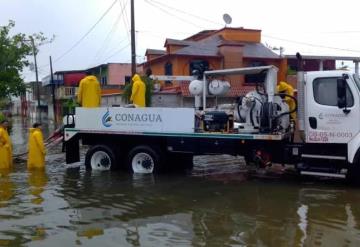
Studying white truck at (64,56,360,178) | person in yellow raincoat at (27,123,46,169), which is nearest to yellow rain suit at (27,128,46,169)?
person in yellow raincoat at (27,123,46,169)

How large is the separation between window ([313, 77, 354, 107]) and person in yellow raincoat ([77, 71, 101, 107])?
610 centimetres

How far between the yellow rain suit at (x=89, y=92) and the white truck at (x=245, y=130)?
64cm

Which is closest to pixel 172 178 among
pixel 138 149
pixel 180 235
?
pixel 138 149

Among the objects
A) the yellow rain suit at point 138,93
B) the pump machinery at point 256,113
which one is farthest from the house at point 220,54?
the pump machinery at point 256,113

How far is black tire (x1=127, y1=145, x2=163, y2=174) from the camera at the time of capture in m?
13.2

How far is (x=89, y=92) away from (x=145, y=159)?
2576mm

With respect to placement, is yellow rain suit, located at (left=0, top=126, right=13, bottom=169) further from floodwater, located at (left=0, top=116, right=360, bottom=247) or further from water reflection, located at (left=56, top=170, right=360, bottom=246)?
water reflection, located at (left=56, top=170, right=360, bottom=246)

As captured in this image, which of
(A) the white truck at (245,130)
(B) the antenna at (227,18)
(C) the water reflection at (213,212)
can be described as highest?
(B) the antenna at (227,18)

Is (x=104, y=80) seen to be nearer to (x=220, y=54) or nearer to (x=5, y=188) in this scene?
(x=220, y=54)

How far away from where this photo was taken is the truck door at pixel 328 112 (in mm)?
10664

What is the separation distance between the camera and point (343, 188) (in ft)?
35.9

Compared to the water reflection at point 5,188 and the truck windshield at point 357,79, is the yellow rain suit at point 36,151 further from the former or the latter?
the truck windshield at point 357,79

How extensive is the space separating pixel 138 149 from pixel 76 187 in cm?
228

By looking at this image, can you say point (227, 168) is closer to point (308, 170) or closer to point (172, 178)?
point (172, 178)
